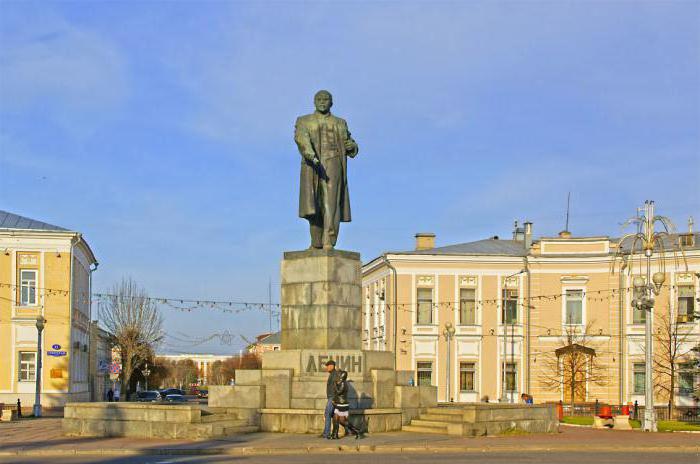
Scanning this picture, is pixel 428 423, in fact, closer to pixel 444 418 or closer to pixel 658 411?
pixel 444 418

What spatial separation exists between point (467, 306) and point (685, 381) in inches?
498

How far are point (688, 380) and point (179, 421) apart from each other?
40.3 metres

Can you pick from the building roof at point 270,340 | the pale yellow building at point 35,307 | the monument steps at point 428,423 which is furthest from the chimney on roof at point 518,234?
the building roof at point 270,340

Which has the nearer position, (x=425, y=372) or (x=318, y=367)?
(x=318, y=367)

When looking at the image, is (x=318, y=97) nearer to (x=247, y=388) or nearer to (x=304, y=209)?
(x=304, y=209)

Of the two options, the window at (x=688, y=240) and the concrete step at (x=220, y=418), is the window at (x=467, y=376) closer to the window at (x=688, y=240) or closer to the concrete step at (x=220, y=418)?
the window at (x=688, y=240)

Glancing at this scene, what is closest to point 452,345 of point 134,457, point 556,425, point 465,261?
point 465,261

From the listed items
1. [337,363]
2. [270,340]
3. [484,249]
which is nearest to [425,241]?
[484,249]

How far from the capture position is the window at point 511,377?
184 feet

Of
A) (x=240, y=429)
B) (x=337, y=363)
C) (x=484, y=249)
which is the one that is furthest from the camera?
(x=484, y=249)

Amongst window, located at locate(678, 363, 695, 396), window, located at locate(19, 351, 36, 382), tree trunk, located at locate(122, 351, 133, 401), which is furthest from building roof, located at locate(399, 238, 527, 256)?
tree trunk, located at locate(122, 351, 133, 401)

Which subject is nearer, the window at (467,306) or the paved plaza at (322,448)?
the paved plaza at (322,448)

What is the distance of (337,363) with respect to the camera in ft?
69.7

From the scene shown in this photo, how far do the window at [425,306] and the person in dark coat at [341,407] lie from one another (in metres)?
37.8
